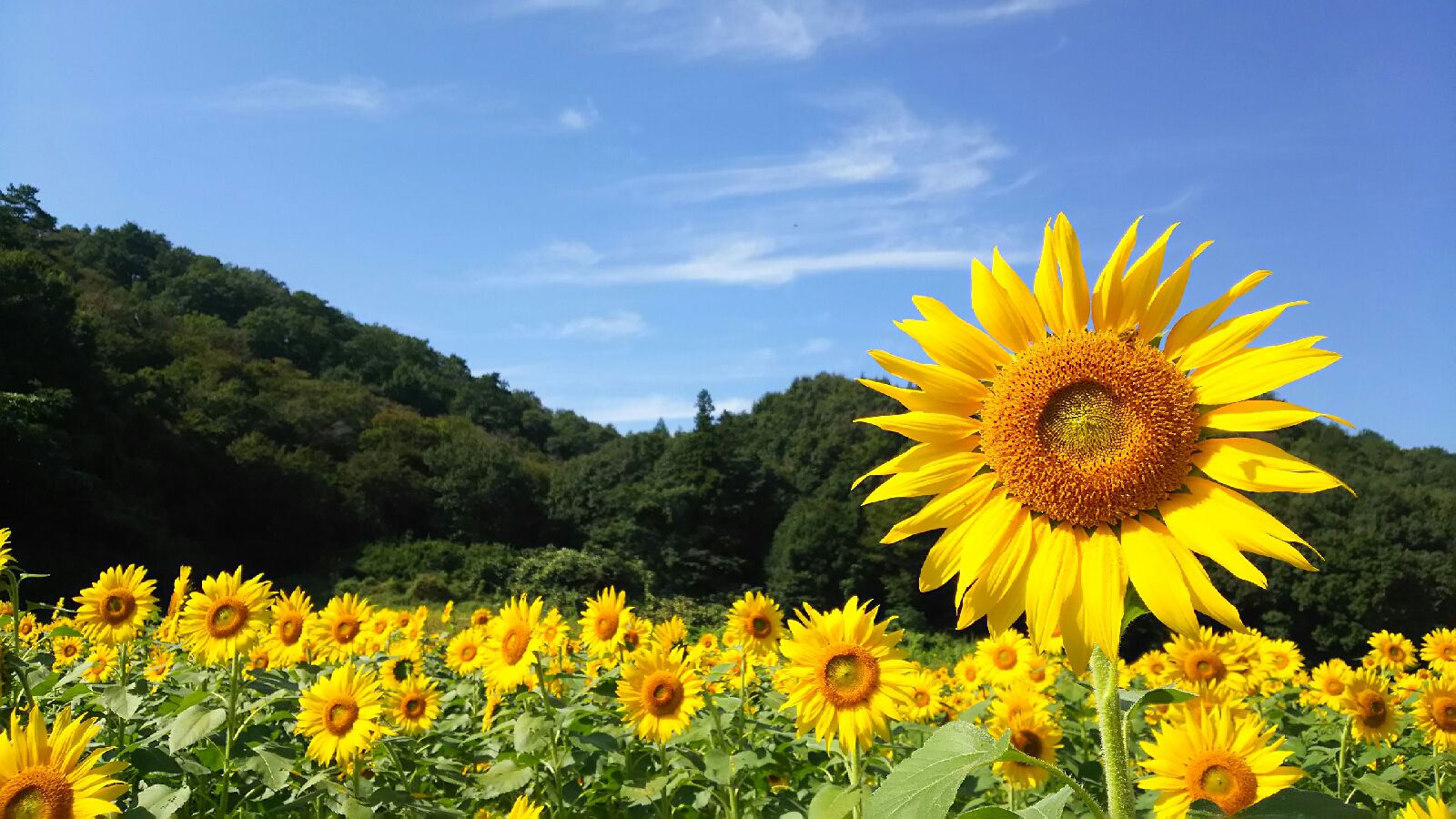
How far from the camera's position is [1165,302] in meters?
1.59

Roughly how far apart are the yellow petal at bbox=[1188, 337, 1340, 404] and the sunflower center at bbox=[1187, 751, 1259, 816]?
1.32 m

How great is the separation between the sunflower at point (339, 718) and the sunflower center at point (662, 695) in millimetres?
1173

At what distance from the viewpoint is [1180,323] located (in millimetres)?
1590

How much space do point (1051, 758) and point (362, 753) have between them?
3142 millimetres

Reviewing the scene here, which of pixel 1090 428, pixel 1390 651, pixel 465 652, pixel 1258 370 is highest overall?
pixel 1258 370

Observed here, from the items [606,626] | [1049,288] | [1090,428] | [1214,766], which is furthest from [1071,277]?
[606,626]

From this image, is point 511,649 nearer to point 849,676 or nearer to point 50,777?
point 849,676

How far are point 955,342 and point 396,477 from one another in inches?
1867

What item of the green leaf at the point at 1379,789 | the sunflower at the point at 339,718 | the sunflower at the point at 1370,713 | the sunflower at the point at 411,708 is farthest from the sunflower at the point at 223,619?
the sunflower at the point at 1370,713

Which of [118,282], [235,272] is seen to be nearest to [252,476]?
[118,282]

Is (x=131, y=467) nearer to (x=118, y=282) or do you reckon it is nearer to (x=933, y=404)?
(x=118, y=282)

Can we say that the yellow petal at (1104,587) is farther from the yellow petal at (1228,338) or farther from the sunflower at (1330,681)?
the sunflower at (1330,681)

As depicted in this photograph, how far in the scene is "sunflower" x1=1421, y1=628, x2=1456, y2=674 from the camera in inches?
224

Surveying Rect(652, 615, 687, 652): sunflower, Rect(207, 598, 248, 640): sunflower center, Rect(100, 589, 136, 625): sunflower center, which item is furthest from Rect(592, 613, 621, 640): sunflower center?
Rect(100, 589, 136, 625): sunflower center
